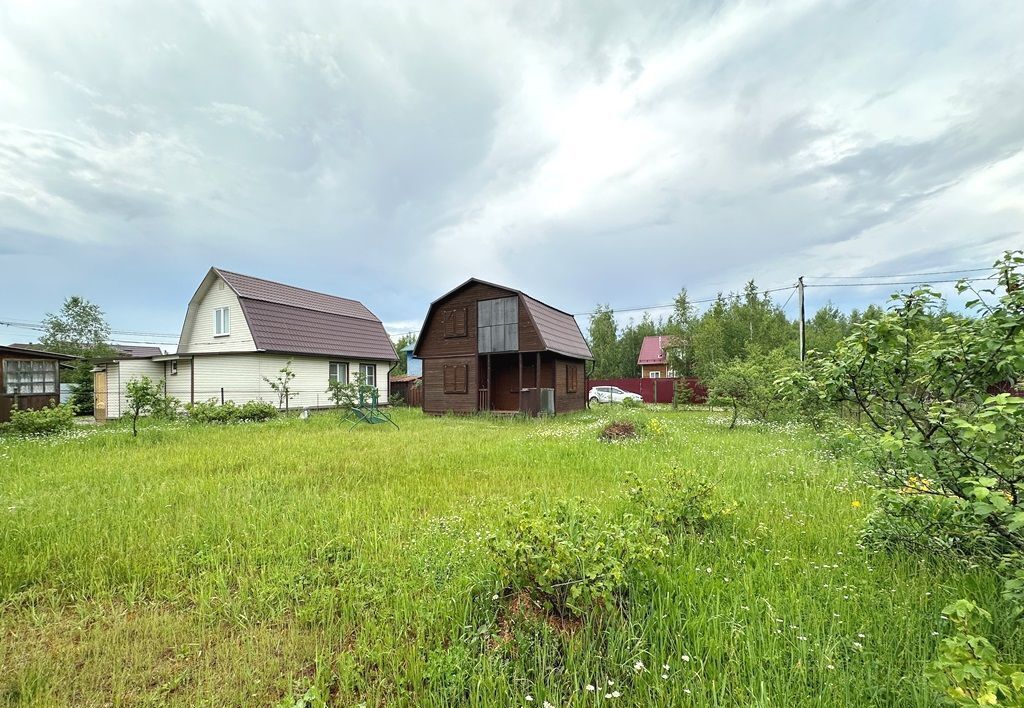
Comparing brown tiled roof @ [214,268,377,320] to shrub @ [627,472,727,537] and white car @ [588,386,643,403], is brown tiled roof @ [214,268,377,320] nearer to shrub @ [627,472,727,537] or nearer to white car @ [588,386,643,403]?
white car @ [588,386,643,403]

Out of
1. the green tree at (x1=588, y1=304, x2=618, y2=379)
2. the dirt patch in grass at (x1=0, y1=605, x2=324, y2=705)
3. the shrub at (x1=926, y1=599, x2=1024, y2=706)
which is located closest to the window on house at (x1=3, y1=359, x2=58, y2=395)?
the dirt patch in grass at (x1=0, y1=605, x2=324, y2=705)

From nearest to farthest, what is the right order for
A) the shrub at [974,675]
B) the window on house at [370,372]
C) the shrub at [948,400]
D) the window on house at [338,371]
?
1. the shrub at [974,675]
2. the shrub at [948,400]
3. the window on house at [338,371]
4. the window on house at [370,372]

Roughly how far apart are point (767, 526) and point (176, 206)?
20.0 metres

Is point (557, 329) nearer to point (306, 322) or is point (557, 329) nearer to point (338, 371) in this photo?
point (338, 371)

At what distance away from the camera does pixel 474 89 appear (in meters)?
10.3

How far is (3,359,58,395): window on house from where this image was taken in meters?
15.5

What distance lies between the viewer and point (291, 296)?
70.5 ft

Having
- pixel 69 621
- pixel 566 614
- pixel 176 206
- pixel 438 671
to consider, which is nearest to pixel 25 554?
pixel 69 621

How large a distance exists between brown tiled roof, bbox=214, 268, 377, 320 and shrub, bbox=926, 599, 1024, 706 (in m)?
21.2

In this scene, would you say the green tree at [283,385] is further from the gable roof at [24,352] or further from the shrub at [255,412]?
the gable roof at [24,352]

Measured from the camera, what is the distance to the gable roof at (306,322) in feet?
58.6

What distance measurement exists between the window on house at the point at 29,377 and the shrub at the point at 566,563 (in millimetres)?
22942

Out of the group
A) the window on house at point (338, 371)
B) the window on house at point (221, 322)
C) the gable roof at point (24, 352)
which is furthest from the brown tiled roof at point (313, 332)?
the gable roof at point (24, 352)

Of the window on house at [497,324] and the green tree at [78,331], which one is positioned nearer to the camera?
the window on house at [497,324]
